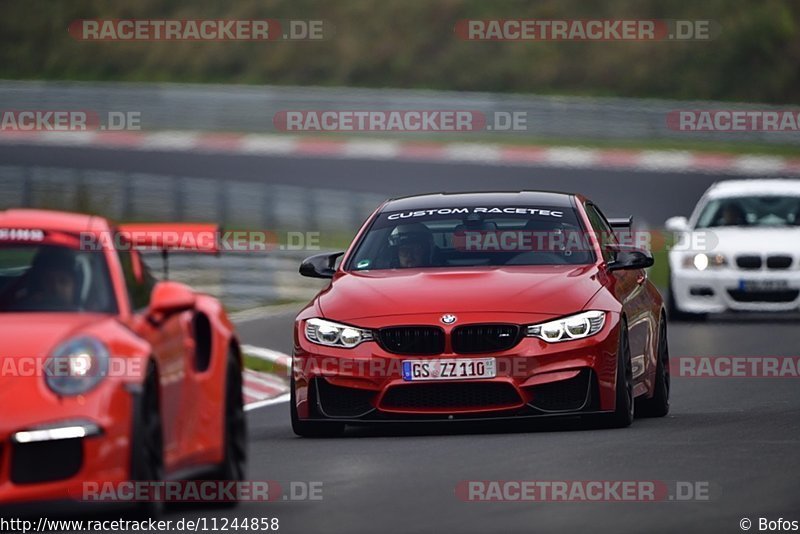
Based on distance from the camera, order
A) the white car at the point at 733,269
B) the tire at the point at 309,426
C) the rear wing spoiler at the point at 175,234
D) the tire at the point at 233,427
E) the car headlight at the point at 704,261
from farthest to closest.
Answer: the car headlight at the point at 704,261, the white car at the point at 733,269, the tire at the point at 309,426, the rear wing spoiler at the point at 175,234, the tire at the point at 233,427

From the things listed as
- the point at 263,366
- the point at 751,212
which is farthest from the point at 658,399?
the point at 751,212

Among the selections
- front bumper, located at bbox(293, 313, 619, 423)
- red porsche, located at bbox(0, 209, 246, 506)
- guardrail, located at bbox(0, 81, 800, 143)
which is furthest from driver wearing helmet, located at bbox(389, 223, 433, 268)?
guardrail, located at bbox(0, 81, 800, 143)

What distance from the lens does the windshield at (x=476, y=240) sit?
41.9 ft

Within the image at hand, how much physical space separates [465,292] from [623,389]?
105 cm

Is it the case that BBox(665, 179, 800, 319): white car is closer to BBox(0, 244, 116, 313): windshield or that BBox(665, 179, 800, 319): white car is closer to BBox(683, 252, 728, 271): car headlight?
BBox(683, 252, 728, 271): car headlight

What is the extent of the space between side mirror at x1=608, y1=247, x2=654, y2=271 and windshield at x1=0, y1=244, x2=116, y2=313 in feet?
16.1

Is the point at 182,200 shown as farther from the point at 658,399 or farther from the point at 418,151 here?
the point at 658,399


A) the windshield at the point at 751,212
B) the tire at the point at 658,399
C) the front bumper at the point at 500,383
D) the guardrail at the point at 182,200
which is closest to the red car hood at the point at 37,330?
the front bumper at the point at 500,383

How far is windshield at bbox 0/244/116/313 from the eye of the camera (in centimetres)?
830

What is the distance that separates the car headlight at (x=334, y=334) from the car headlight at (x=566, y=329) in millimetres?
946

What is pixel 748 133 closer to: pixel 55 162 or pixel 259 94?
pixel 259 94

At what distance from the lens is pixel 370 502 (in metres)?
9.02

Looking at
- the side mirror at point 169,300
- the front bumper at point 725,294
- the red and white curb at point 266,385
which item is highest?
the side mirror at point 169,300

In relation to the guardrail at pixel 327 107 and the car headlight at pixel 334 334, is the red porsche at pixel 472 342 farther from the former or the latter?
the guardrail at pixel 327 107
